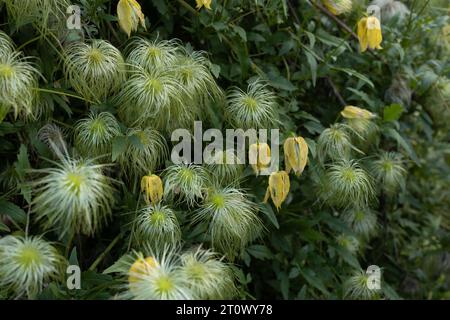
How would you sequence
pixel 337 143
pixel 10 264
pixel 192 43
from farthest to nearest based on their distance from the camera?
pixel 192 43, pixel 337 143, pixel 10 264

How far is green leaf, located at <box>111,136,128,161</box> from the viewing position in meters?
1.34

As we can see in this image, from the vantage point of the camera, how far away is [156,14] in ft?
5.89

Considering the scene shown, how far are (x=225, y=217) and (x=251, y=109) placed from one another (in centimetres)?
33

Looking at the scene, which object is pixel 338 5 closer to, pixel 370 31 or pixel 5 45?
pixel 370 31

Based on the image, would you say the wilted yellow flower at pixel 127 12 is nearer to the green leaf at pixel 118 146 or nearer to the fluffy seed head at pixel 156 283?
the green leaf at pixel 118 146

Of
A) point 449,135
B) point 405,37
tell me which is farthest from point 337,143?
point 449,135

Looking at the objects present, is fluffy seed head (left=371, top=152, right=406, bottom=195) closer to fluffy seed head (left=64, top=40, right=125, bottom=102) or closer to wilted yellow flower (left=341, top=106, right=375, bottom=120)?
wilted yellow flower (left=341, top=106, right=375, bottom=120)

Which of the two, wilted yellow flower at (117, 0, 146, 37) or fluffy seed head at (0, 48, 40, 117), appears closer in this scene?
fluffy seed head at (0, 48, 40, 117)

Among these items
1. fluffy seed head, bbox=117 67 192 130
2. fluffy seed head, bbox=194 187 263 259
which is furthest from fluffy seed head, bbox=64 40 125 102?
fluffy seed head, bbox=194 187 263 259

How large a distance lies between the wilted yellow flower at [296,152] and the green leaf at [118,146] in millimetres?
405

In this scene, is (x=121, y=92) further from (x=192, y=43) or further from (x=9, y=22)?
(x=192, y=43)

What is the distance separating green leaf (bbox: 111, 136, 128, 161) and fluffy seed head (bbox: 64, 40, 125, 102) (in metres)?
0.13
